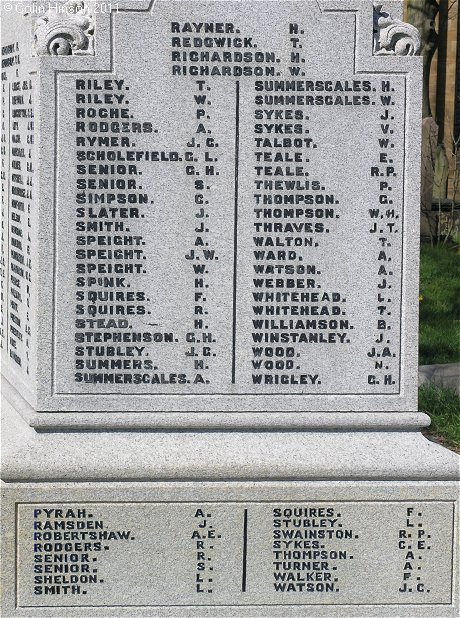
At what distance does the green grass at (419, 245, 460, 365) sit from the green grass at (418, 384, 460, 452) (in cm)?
160

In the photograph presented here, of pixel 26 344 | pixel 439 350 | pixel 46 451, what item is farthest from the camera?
pixel 439 350

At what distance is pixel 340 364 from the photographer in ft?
20.1

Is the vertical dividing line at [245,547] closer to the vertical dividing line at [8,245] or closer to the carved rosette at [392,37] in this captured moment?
the vertical dividing line at [8,245]

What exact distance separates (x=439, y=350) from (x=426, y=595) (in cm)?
555

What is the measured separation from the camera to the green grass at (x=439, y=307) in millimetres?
11430

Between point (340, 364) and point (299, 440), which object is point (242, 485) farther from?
point (340, 364)

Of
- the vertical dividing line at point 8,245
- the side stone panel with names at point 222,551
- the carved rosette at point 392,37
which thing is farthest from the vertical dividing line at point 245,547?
the carved rosette at point 392,37

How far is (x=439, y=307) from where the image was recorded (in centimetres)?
1289

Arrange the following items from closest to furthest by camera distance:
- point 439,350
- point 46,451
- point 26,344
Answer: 1. point 46,451
2. point 26,344
3. point 439,350

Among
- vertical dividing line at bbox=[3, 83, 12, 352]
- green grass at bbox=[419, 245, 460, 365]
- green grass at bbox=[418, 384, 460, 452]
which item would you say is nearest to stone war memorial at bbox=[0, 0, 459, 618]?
vertical dividing line at bbox=[3, 83, 12, 352]

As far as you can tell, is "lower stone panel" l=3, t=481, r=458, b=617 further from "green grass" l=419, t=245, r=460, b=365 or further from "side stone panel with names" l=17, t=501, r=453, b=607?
"green grass" l=419, t=245, r=460, b=365

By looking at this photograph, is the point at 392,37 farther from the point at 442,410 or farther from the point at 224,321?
the point at 442,410

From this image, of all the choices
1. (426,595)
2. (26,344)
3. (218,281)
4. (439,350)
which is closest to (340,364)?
(218,281)

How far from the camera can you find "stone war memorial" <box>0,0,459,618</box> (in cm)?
595
